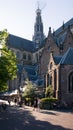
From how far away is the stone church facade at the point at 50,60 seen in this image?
47188mm

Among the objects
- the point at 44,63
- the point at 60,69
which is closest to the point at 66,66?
the point at 60,69

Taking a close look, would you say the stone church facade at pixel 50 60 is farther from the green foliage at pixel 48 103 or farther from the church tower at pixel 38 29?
the green foliage at pixel 48 103

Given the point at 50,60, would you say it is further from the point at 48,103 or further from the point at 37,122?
the point at 37,122

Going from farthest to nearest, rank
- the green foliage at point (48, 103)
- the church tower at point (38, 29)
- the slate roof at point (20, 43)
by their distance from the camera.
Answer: the church tower at point (38, 29) → the slate roof at point (20, 43) → the green foliage at point (48, 103)

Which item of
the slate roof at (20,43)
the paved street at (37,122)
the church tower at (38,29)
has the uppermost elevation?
the church tower at (38,29)

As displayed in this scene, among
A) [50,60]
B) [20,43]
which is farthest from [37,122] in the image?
[20,43]

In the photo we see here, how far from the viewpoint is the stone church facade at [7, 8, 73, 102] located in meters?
47.2

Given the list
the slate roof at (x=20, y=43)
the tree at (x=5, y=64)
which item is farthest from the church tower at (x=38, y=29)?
the tree at (x=5, y=64)

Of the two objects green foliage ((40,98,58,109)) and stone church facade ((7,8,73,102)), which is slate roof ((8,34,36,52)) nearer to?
stone church facade ((7,8,73,102))

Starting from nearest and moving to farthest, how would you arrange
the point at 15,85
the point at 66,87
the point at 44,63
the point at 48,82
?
the point at 66,87 < the point at 48,82 < the point at 44,63 < the point at 15,85

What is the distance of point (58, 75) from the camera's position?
47344 mm

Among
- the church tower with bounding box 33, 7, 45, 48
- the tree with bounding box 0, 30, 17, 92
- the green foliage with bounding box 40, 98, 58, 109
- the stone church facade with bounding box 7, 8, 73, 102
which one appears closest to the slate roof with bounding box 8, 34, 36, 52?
the stone church facade with bounding box 7, 8, 73, 102

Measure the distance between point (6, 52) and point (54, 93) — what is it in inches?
651

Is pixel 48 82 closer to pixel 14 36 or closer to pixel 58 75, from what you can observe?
pixel 58 75
